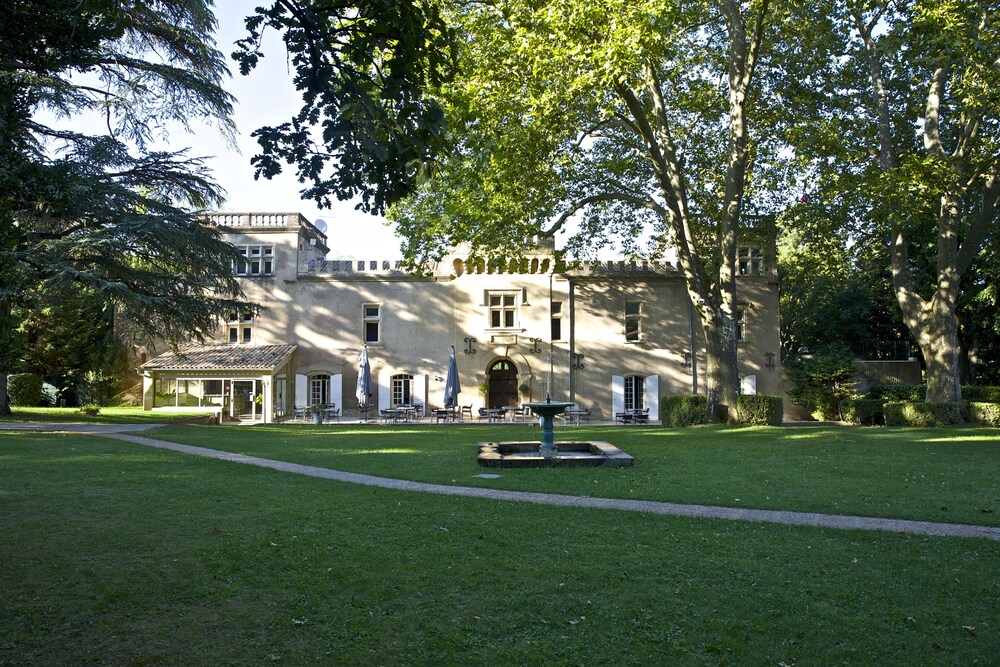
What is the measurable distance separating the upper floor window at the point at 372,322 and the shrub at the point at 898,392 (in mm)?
19138

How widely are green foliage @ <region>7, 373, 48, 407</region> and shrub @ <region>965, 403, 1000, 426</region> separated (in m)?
32.2

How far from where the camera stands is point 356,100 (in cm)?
534

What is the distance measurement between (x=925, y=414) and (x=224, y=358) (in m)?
23.7

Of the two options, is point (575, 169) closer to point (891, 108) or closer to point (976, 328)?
point (891, 108)

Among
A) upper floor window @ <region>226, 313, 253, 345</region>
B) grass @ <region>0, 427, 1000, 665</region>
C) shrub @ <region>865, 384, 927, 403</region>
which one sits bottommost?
grass @ <region>0, 427, 1000, 665</region>

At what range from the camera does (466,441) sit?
17.0 meters

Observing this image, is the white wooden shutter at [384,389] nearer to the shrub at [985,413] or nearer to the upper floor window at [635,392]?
the upper floor window at [635,392]

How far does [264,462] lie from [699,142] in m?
16.2

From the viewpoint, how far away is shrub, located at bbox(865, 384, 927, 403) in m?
26.7

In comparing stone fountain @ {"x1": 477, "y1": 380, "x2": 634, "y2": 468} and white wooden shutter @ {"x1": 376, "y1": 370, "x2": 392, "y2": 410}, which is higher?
white wooden shutter @ {"x1": 376, "y1": 370, "x2": 392, "y2": 410}

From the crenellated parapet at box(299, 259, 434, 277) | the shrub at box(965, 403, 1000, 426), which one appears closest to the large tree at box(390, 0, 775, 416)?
the shrub at box(965, 403, 1000, 426)

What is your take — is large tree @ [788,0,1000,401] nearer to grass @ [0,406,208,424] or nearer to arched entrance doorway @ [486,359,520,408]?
arched entrance doorway @ [486,359,520,408]

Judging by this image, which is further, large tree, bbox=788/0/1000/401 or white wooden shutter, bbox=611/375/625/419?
white wooden shutter, bbox=611/375/625/419

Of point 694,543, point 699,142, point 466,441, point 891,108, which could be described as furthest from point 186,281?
point 891,108
